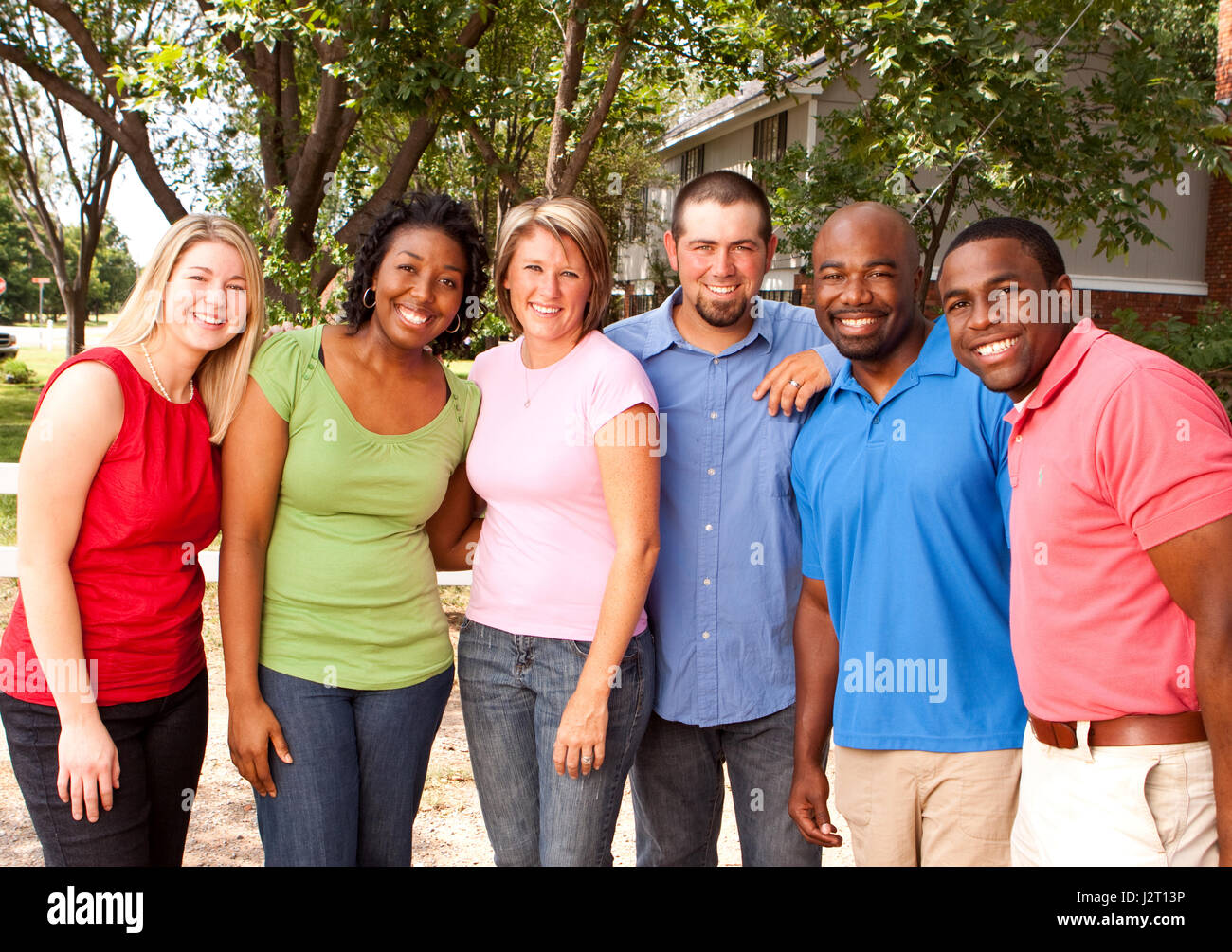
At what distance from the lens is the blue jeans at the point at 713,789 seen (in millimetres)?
3289

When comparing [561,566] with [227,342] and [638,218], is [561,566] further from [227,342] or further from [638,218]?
[638,218]

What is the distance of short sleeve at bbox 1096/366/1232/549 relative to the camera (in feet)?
6.95

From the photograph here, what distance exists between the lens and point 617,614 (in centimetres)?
283

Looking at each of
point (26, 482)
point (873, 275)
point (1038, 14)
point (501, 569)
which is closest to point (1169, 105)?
point (1038, 14)

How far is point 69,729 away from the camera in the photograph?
2.66 metres

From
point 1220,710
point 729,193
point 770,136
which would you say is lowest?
point 1220,710

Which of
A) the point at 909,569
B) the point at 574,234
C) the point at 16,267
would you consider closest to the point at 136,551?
the point at 574,234

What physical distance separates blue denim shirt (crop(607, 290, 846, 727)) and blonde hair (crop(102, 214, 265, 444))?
4.09ft

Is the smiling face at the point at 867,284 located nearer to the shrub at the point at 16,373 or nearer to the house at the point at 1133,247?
the house at the point at 1133,247

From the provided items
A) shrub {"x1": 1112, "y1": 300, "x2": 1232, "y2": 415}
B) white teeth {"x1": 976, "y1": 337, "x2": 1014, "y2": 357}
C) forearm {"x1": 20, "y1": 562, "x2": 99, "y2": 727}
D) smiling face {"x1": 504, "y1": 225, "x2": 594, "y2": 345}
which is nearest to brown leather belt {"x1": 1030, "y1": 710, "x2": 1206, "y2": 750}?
white teeth {"x1": 976, "y1": 337, "x2": 1014, "y2": 357}

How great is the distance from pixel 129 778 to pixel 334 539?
816 mm

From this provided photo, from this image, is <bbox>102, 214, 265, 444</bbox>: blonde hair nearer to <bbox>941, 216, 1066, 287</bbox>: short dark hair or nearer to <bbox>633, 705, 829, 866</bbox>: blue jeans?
<bbox>633, 705, 829, 866</bbox>: blue jeans

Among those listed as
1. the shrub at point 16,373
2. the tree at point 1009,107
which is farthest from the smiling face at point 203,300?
the shrub at point 16,373
